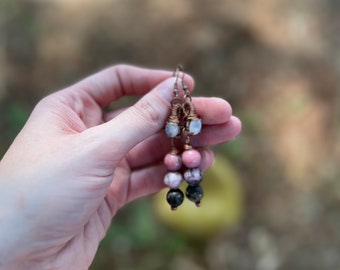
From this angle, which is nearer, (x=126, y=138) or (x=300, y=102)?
(x=126, y=138)

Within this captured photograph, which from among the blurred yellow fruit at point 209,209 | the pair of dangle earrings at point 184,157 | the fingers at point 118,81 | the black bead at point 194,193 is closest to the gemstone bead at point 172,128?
the pair of dangle earrings at point 184,157

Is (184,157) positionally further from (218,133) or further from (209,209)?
(209,209)

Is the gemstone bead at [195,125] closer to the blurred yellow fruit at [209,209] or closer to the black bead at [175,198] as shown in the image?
the black bead at [175,198]

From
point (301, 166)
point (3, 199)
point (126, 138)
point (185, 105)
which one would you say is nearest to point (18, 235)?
point (3, 199)

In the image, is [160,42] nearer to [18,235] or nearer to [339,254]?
[339,254]

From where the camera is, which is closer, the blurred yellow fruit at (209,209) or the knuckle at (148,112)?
the knuckle at (148,112)

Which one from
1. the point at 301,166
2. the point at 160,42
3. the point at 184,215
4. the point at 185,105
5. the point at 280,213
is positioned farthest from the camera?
the point at 160,42
